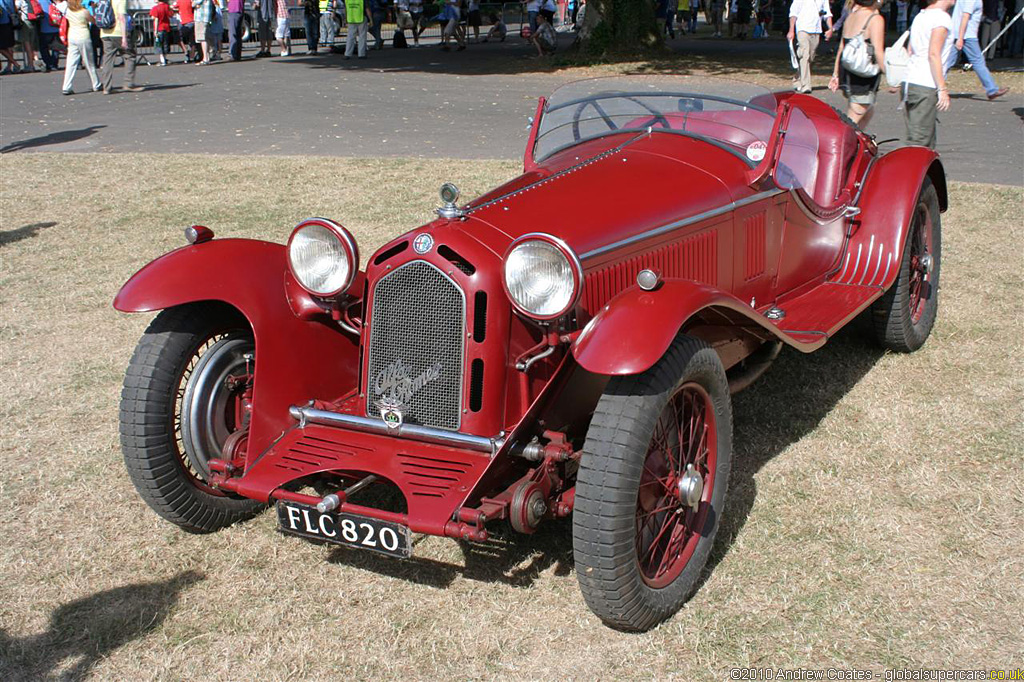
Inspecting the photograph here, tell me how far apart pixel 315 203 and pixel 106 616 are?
6297 mm

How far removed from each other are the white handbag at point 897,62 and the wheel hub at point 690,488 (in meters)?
6.06

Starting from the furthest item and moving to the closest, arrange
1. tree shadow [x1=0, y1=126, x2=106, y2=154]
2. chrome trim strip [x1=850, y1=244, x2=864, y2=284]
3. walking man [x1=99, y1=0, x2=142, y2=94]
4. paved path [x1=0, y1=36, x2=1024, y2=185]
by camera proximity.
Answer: walking man [x1=99, y1=0, x2=142, y2=94], tree shadow [x1=0, y1=126, x2=106, y2=154], paved path [x1=0, y1=36, x2=1024, y2=185], chrome trim strip [x1=850, y1=244, x2=864, y2=284]

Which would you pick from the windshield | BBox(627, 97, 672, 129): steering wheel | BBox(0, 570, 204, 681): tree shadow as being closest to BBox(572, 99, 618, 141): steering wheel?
the windshield

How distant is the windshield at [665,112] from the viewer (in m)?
4.48

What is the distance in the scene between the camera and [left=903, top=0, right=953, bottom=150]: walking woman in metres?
7.56

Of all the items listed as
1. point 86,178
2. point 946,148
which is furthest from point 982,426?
point 86,178

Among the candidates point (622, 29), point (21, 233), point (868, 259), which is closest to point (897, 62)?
point (868, 259)

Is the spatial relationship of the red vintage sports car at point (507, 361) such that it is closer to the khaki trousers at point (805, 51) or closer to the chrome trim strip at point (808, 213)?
the chrome trim strip at point (808, 213)

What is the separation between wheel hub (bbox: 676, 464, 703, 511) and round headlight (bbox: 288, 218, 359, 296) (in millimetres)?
1441

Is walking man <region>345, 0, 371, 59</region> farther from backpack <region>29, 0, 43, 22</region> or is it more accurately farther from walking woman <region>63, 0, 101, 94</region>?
backpack <region>29, 0, 43, 22</region>

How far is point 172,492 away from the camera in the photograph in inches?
141

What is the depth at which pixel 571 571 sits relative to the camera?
3.51 meters

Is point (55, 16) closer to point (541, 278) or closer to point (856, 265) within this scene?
point (856, 265)

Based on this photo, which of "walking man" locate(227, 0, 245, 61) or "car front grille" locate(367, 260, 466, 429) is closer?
"car front grille" locate(367, 260, 466, 429)
